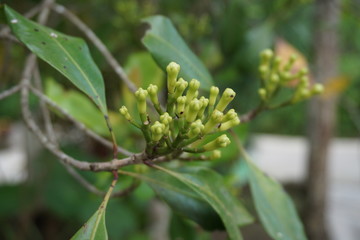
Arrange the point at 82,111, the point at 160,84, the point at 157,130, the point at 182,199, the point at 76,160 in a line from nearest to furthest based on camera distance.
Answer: the point at 157,130
the point at 76,160
the point at 182,199
the point at 82,111
the point at 160,84

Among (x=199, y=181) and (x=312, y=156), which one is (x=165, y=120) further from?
(x=312, y=156)

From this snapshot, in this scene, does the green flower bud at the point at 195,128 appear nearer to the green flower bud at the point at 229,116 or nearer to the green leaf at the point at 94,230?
the green flower bud at the point at 229,116

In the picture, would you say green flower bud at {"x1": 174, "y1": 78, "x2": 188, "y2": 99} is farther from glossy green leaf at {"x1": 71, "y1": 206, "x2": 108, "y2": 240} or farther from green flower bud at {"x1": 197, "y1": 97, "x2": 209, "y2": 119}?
glossy green leaf at {"x1": 71, "y1": 206, "x2": 108, "y2": 240}

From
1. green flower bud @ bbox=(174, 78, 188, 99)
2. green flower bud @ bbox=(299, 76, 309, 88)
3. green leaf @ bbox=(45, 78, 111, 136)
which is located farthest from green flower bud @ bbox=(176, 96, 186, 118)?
green leaf @ bbox=(45, 78, 111, 136)

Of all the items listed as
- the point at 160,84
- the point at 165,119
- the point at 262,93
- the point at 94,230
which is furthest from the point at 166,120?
the point at 160,84

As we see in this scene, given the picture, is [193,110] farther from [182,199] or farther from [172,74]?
[182,199]

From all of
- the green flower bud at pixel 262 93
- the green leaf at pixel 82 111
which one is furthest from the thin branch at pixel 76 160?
the green flower bud at pixel 262 93
